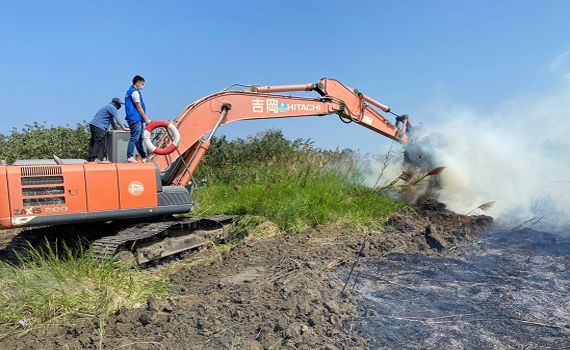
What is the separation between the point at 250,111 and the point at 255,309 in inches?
172

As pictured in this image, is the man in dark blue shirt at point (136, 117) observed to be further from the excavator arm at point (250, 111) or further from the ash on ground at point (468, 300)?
the ash on ground at point (468, 300)

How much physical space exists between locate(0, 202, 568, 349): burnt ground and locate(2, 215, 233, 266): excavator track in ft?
1.25

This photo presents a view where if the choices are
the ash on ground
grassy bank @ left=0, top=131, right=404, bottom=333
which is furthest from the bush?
the ash on ground

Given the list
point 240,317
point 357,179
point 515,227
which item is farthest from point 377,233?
point 240,317

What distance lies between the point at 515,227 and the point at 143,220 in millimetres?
5909

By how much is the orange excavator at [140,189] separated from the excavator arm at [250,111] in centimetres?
2

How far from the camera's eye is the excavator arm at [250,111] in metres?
7.01

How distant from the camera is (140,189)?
19.2 ft

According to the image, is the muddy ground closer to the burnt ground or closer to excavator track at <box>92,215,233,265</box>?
the burnt ground

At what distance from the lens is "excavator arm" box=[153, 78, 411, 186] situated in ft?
23.0

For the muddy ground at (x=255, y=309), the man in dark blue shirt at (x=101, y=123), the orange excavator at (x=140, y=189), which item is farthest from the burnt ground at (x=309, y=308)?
the man in dark blue shirt at (x=101, y=123)

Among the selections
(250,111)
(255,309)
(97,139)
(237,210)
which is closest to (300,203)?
(237,210)

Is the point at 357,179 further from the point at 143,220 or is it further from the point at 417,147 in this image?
the point at 143,220

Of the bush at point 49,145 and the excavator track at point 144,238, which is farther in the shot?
the bush at point 49,145
